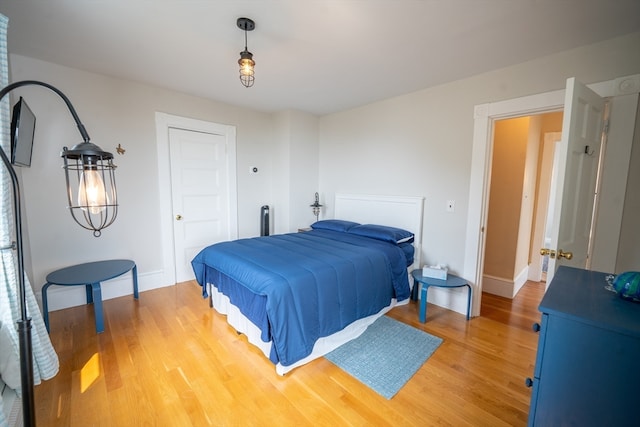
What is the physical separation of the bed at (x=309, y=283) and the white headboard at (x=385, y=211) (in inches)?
0.5

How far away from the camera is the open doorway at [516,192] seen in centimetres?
327

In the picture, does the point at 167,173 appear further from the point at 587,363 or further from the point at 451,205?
the point at 587,363

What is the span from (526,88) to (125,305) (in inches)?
179

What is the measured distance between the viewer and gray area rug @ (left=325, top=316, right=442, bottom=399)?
185 cm

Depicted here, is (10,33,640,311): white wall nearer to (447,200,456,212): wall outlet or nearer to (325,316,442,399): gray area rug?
(447,200,456,212): wall outlet

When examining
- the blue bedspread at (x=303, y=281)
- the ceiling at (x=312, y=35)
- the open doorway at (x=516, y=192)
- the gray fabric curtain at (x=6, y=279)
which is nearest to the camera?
the gray fabric curtain at (x=6, y=279)

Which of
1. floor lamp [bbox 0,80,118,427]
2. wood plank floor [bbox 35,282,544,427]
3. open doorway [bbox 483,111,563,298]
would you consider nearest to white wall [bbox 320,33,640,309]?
open doorway [bbox 483,111,563,298]

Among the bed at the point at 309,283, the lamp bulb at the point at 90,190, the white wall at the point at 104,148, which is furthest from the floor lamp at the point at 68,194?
the white wall at the point at 104,148

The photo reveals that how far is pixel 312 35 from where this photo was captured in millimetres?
1984

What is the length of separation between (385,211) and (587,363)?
8.62 ft

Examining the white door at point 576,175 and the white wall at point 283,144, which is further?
the white wall at point 283,144

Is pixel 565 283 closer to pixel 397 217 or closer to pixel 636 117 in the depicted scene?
pixel 636 117

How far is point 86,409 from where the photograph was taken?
157 cm

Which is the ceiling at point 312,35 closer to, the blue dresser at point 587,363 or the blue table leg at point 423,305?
the blue dresser at point 587,363
